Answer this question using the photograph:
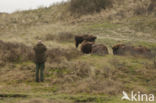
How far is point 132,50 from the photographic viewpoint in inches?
843

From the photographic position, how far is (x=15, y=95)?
12547mm

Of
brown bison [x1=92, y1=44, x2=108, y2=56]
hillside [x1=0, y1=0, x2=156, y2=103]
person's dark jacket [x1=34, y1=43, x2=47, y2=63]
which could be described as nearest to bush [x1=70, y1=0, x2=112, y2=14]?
hillside [x1=0, y1=0, x2=156, y2=103]

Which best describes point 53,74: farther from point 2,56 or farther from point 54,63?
point 2,56

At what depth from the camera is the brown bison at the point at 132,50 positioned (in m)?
21.0

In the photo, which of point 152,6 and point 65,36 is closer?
point 65,36

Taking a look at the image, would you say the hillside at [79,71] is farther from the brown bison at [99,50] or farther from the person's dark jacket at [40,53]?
the person's dark jacket at [40,53]

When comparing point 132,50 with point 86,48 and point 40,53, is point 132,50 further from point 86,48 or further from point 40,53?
point 40,53

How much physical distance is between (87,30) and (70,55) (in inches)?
535

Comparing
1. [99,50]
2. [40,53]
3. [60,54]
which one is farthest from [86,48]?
[40,53]

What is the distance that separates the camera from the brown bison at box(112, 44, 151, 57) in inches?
828

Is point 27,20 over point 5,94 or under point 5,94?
over

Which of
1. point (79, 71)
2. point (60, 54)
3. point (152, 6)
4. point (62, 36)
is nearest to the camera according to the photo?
point (79, 71)

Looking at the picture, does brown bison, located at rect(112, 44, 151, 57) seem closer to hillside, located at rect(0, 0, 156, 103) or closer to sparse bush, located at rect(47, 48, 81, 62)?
hillside, located at rect(0, 0, 156, 103)

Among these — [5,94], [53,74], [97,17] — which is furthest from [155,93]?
[97,17]
